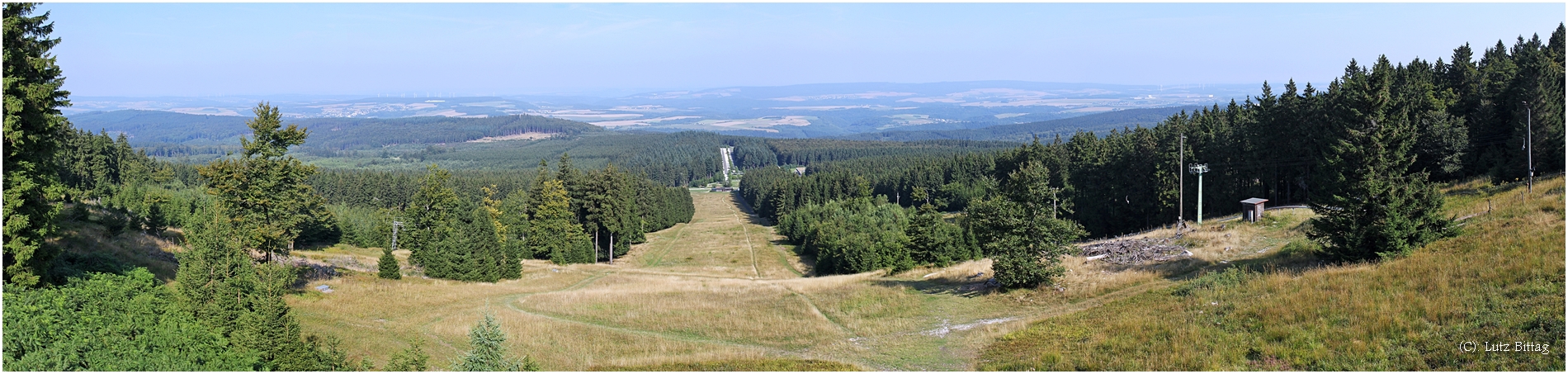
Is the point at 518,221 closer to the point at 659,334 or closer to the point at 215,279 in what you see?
the point at 659,334

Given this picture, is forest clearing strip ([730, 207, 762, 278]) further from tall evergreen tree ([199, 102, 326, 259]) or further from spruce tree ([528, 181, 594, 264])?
tall evergreen tree ([199, 102, 326, 259])

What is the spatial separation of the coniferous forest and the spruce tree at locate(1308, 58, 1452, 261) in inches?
2.6

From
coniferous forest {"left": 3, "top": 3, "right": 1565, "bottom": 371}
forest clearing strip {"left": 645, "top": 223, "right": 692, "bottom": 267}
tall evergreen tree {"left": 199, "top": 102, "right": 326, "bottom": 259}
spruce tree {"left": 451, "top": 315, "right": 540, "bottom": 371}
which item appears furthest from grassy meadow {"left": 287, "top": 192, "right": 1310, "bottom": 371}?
forest clearing strip {"left": 645, "top": 223, "right": 692, "bottom": 267}

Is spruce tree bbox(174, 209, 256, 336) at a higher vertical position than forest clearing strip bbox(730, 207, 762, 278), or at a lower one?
higher

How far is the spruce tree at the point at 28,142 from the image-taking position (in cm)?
1872

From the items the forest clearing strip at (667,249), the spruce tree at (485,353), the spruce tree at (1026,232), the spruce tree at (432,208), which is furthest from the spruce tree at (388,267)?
the spruce tree at (1026,232)

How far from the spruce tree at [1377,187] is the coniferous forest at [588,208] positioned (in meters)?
0.07

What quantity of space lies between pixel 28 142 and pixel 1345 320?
32.4 meters

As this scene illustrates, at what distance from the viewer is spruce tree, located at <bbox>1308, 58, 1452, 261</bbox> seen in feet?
81.1


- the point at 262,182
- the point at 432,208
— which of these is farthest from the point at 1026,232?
the point at 432,208

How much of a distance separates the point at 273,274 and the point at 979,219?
2278cm

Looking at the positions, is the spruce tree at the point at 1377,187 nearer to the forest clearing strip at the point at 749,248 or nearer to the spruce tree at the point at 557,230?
the forest clearing strip at the point at 749,248

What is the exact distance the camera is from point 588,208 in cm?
7006

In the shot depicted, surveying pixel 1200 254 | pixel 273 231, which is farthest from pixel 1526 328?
pixel 273 231
